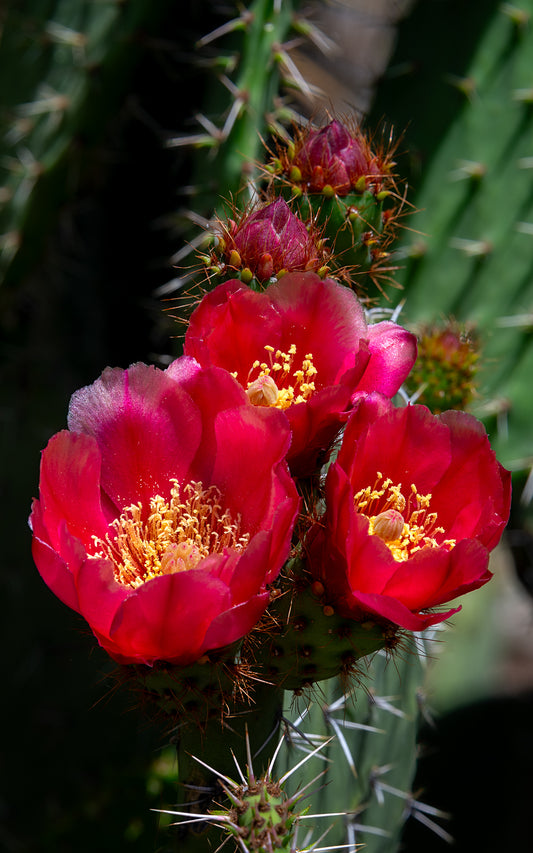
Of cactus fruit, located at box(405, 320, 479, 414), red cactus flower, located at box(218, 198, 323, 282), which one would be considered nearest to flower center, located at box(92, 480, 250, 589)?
red cactus flower, located at box(218, 198, 323, 282)

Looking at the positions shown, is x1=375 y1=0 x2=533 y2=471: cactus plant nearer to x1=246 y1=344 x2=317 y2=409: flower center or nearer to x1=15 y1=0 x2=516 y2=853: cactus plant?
x1=15 y1=0 x2=516 y2=853: cactus plant

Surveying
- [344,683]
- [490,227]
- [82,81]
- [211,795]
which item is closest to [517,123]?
[490,227]

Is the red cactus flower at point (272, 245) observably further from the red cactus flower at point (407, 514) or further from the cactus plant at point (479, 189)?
the cactus plant at point (479, 189)

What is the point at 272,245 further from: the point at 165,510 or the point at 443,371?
the point at 443,371

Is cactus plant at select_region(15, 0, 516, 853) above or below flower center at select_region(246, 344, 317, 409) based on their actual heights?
below

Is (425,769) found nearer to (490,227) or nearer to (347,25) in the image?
(490,227)

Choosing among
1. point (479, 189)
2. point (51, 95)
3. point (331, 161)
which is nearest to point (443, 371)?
point (331, 161)
